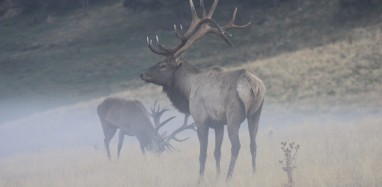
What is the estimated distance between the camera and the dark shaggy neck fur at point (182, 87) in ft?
42.2

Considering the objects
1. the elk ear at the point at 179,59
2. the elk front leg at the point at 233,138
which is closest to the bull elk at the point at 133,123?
the elk ear at the point at 179,59

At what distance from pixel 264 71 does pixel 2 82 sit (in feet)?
88.2

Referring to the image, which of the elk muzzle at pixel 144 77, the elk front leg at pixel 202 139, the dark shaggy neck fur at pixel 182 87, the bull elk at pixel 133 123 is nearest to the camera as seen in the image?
the elk front leg at pixel 202 139

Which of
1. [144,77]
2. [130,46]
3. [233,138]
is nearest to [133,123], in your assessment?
[144,77]

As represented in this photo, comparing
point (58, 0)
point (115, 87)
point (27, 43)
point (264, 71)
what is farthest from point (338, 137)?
point (58, 0)

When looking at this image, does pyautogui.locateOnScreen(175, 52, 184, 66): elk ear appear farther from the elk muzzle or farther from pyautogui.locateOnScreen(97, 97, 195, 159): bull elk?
pyautogui.locateOnScreen(97, 97, 195, 159): bull elk

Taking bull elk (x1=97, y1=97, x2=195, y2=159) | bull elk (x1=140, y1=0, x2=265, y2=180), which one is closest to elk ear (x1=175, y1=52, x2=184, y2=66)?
bull elk (x1=140, y1=0, x2=265, y2=180)

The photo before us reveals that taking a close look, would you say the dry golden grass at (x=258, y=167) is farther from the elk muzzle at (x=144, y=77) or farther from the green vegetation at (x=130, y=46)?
the green vegetation at (x=130, y=46)

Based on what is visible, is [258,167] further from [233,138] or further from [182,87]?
[182,87]

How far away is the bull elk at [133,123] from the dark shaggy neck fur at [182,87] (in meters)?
4.75

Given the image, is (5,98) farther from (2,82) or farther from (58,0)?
(58,0)

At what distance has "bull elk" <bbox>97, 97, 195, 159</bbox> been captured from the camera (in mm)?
18203

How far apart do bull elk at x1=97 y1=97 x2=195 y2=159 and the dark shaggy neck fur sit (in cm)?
475

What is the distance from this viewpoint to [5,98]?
2108 inches
